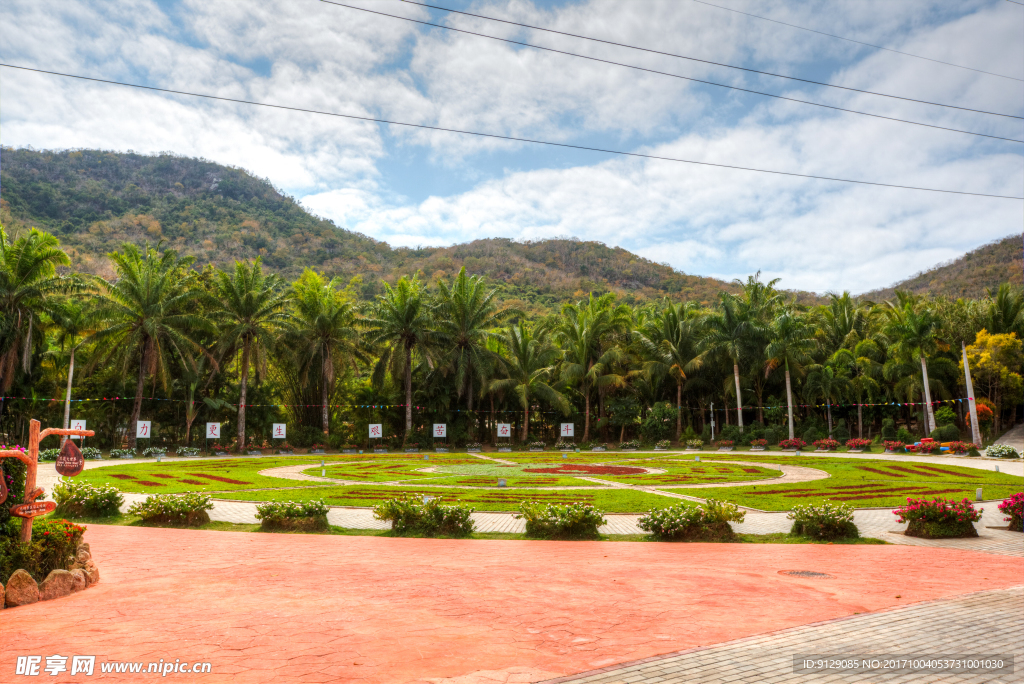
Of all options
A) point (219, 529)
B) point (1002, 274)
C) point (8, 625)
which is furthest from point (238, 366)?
point (1002, 274)

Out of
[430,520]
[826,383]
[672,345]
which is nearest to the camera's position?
[430,520]

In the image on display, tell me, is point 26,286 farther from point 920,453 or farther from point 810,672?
point 920,453

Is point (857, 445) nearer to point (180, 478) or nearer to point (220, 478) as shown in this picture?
point (220, 478)

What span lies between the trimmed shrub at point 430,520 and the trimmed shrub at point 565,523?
1.27 meters

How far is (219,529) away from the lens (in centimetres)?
1205

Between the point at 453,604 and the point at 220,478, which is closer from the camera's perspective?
the point at 453,604

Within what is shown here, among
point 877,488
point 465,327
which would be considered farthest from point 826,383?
point 465,327

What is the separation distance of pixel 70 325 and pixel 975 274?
7755cm

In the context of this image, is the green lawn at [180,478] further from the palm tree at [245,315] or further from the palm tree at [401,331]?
the palm tree at [401,331]

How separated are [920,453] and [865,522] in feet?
72.9

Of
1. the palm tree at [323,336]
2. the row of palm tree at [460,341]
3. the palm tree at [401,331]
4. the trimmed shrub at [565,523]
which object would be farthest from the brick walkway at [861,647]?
the palm tree at [323,336]

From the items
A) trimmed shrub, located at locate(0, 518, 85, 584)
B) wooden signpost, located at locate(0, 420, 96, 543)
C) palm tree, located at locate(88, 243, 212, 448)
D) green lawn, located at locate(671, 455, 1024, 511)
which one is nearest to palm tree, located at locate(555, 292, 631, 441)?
green lawn, located at locate(671, 455, 1024, 511)

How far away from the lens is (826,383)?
37812 mm

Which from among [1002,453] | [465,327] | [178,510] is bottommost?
[1002,453]
